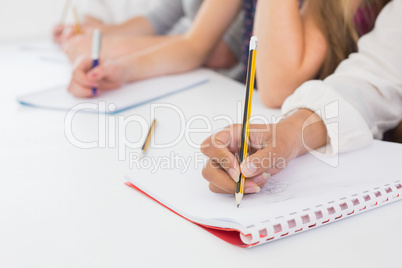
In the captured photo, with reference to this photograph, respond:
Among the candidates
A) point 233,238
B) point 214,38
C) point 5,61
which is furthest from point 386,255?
point 5,61

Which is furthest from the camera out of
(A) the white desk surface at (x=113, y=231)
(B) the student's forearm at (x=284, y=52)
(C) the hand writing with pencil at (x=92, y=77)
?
(C) the hand writing with pencil at (x=92, y=77)

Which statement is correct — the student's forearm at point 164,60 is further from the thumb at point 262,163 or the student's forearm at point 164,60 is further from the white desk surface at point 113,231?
the thumb at point 262,163

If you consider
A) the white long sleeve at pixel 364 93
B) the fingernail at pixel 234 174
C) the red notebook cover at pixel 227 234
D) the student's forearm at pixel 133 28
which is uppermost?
the student's forearm at pixel 133 28

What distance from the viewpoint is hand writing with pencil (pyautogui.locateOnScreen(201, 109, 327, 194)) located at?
0.54 meters

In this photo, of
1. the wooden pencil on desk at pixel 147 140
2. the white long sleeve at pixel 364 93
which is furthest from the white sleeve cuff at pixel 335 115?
the wooden pencil on desk at pixel 147 140

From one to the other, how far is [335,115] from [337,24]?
0.91ft

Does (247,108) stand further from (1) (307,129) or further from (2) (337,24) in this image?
(2) (337,24)

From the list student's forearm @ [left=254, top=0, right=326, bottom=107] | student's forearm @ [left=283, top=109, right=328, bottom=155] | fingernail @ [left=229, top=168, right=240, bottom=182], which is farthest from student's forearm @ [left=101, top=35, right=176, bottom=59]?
fingernail @ [left=229, top=168, right=240, bottom=182]

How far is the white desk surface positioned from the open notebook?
23cm

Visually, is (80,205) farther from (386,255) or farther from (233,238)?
(386,255)

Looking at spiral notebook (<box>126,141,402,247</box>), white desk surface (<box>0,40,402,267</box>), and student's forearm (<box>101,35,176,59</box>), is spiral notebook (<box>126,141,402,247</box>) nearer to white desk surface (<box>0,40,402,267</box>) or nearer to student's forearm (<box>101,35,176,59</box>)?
white desk surface (<box>0,40,402,267</box>)

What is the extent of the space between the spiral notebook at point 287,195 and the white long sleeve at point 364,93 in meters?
0.04

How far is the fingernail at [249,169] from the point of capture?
53 cm

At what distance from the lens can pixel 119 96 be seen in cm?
101
